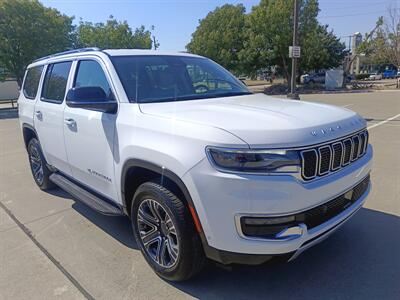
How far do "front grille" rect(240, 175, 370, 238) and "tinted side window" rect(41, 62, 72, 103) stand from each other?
116 inches

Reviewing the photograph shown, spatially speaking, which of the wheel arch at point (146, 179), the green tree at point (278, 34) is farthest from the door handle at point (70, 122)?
the green tree at point (278, 34)

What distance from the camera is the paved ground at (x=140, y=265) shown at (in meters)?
2.75

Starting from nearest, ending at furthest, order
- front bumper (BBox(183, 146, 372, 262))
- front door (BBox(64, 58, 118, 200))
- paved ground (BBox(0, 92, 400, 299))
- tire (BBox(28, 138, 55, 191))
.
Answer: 1. front bumper (BBox(183, 146, 372, 262))
2. paved ground (BBox(0, 92, 400, 299))
3. front door (BBox(64, 58, 118, 200))
4. tire (BBox(28, 138, 55, 191))

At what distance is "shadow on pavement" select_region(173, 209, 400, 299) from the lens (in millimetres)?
2672

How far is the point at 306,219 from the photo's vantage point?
2.36 metres

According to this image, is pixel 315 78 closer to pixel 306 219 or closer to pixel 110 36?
pixel 110 36

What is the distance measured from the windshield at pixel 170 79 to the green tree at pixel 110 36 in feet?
104

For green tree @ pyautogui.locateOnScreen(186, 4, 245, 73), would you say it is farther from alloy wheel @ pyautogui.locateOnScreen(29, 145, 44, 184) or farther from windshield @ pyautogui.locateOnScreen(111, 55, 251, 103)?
windshield @ pyautogui.locateOnScreen(111, 55, 251, 103)

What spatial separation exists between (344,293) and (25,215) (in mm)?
3906

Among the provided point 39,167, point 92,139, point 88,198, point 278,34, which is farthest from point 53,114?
point 278,34

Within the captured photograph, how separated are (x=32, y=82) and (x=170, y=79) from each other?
9.63ft

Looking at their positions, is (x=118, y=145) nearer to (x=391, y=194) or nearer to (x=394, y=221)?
(x=394, y=221)

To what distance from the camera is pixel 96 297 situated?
275cm

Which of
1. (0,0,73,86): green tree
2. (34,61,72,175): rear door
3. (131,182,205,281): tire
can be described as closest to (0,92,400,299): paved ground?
(131,182,205,281): tire
